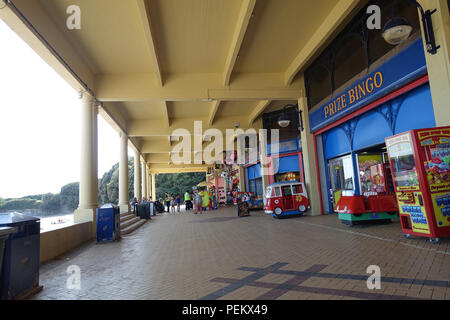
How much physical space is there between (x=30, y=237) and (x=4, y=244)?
649 mm

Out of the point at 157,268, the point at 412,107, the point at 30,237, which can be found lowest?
the point at 157,268

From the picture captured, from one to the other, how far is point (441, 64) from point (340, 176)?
6286mm

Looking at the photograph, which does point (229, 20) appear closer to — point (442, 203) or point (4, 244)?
point (442, 203)

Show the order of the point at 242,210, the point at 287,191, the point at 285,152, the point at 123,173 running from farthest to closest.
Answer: the point at 285,152 < the point at 123,173 < the point at 242,210 < the point at 287,191

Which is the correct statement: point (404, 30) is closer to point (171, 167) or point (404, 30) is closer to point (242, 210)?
point (242, 210)

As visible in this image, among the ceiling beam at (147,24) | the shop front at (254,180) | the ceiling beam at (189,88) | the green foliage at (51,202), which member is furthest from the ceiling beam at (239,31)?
the shop front at (254,180)

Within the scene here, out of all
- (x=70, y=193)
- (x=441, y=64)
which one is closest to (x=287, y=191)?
(x=441, y=64)

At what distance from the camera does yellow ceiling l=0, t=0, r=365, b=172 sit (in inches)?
272

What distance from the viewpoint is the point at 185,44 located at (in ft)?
28.8

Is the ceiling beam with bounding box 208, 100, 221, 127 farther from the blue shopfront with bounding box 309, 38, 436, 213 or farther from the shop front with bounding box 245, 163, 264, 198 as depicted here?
the shop front with bounding box 245, 163, 264, 198

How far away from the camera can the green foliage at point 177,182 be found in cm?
4831

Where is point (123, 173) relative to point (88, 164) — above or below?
above

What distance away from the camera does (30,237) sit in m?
3.84
